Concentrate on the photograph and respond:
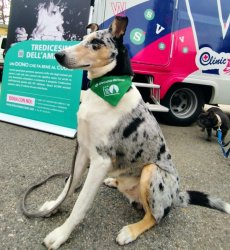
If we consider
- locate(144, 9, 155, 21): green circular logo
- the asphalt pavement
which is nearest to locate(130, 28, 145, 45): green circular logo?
locate(144, 9, 155, 21): green circular logo

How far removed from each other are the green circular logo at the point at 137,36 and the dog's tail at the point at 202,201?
3464 millimetres

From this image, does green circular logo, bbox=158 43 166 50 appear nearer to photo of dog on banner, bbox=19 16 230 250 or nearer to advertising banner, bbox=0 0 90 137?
advertising banner, bbox=0 0 90 137

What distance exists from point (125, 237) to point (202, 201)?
0.83 m

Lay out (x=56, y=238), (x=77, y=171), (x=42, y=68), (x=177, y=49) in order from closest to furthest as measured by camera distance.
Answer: (x=56, y=238), (x=77, y=171), (x=42, y=68), (x=177, y=49)

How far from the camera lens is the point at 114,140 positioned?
2.26m

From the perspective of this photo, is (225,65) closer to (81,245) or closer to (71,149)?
(71,149)

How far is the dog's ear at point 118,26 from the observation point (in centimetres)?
213

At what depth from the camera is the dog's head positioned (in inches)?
84.6

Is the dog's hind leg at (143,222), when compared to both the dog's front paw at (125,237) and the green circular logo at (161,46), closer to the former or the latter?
the dog's front paw at (125,237)

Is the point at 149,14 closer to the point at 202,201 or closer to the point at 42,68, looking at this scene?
the point at 42,68

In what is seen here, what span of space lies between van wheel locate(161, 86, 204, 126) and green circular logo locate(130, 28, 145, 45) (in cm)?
138

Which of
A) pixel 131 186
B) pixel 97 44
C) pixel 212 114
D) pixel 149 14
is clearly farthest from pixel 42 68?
pixel 212 114

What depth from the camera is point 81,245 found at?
224 cm

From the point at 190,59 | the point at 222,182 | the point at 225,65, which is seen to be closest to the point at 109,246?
the point at 222,182
